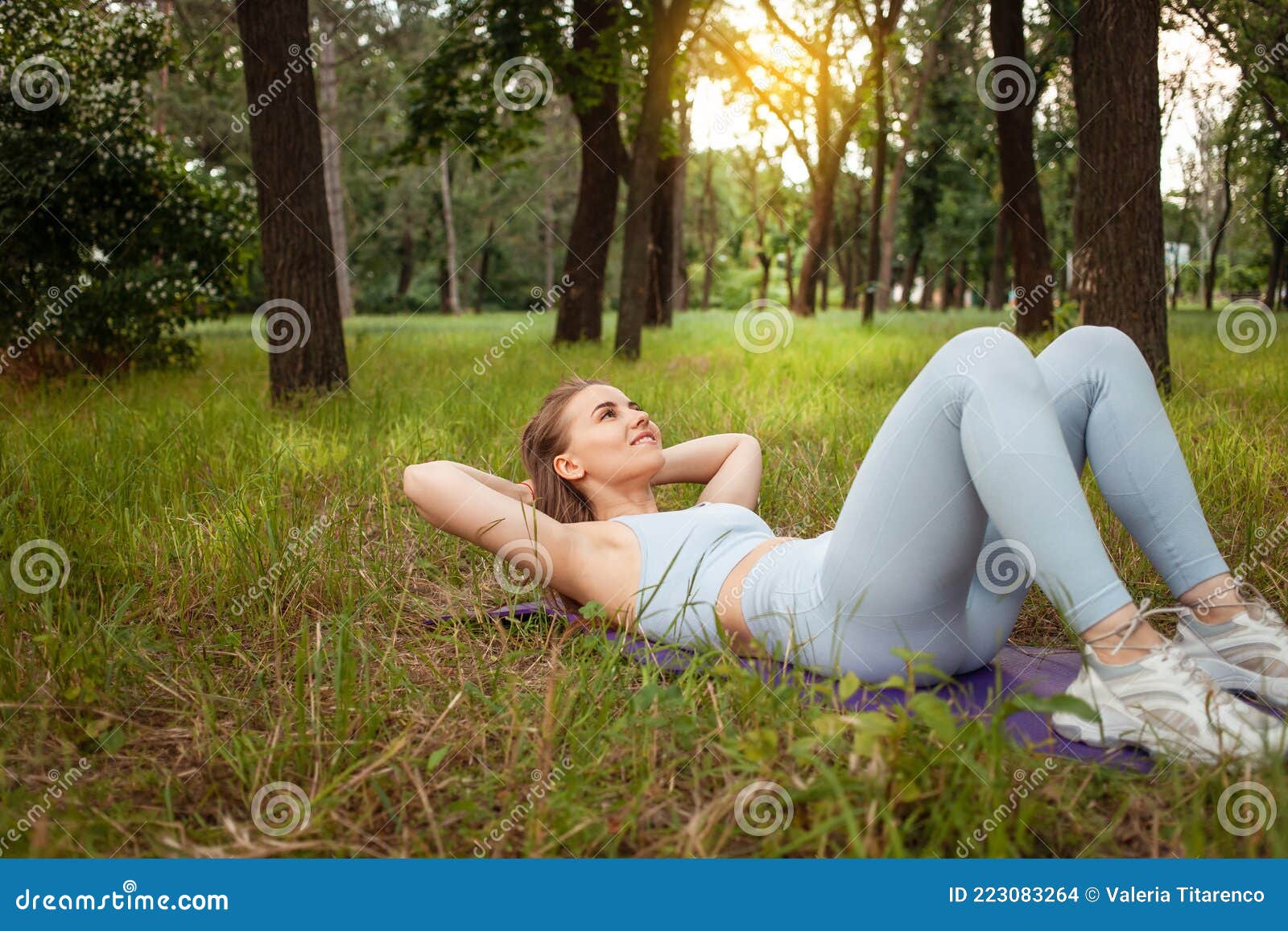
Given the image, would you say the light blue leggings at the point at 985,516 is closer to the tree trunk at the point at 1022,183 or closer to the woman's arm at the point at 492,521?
the woman's arm at the point at 492,521

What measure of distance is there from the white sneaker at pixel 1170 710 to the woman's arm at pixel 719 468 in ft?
4.06

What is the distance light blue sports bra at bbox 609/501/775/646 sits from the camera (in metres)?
2.37

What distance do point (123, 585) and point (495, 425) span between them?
2.25m

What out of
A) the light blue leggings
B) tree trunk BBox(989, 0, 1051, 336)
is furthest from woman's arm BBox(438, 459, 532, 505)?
tree trunk BBox(989, 0, 1051, 336)

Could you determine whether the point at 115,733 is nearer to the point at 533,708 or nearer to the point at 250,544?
the point at 533,708

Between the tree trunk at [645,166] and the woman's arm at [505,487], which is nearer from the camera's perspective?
the woman's arm at [505,487]

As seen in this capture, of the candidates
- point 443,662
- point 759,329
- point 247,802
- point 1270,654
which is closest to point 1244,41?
point 759,329

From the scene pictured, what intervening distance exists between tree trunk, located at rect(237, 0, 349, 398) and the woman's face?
11.5 feet

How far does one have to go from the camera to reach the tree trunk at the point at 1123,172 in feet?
15.1

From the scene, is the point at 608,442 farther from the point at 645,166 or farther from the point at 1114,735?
the point at 645,166

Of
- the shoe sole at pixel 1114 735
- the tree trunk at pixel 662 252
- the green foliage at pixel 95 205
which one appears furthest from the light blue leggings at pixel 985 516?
the tree trunk at pixel 662 252

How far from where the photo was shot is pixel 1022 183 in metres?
9.24

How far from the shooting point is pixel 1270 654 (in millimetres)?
2041

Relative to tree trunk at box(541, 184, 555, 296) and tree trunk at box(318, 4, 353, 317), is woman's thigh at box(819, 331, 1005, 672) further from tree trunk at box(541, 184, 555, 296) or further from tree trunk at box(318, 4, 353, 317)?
tree trunk at box(541, 184, 555, 296)
